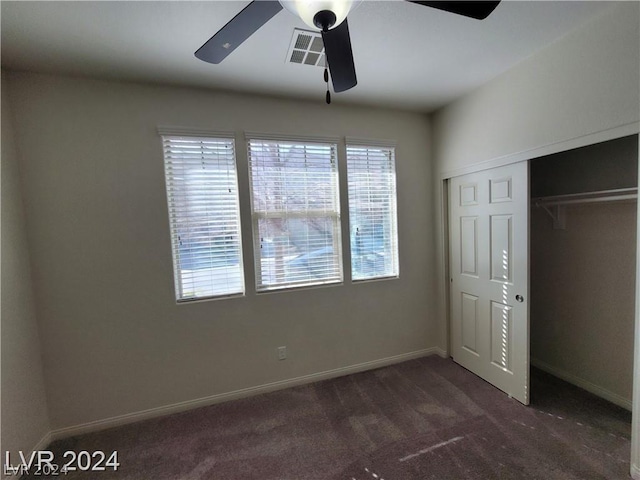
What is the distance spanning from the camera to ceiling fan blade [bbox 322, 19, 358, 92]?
1150 mm

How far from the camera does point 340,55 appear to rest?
126 centimetres

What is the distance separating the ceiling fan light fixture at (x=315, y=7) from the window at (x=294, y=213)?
1.44 metres

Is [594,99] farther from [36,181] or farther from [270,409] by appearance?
[36,181]

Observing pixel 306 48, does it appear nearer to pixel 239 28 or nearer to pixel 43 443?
pixel 239 28

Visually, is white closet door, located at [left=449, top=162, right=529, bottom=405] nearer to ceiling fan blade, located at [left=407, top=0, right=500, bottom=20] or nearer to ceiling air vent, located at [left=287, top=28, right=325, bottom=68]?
ceiling fan blade, located at [left=407, top=0, right=500, bottom=20]

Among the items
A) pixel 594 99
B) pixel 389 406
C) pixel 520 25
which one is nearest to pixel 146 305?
pixel 389 406

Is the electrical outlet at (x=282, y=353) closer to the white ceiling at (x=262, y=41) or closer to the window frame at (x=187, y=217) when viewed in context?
the window frame at (x=187, y=217)

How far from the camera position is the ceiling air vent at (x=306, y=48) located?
164cm

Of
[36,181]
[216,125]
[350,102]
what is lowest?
[36,181]

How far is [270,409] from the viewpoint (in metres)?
2.25

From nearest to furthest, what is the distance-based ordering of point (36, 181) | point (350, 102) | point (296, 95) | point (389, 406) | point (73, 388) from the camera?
1. point (36, 181)
2. point (73, 388)
3. point (389, 406)
4. point (296, 95)
5. point (350, 102)

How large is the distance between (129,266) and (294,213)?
1.36 m

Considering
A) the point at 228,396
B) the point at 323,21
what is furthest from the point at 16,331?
the point at 323,21

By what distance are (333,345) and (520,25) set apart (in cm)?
273
